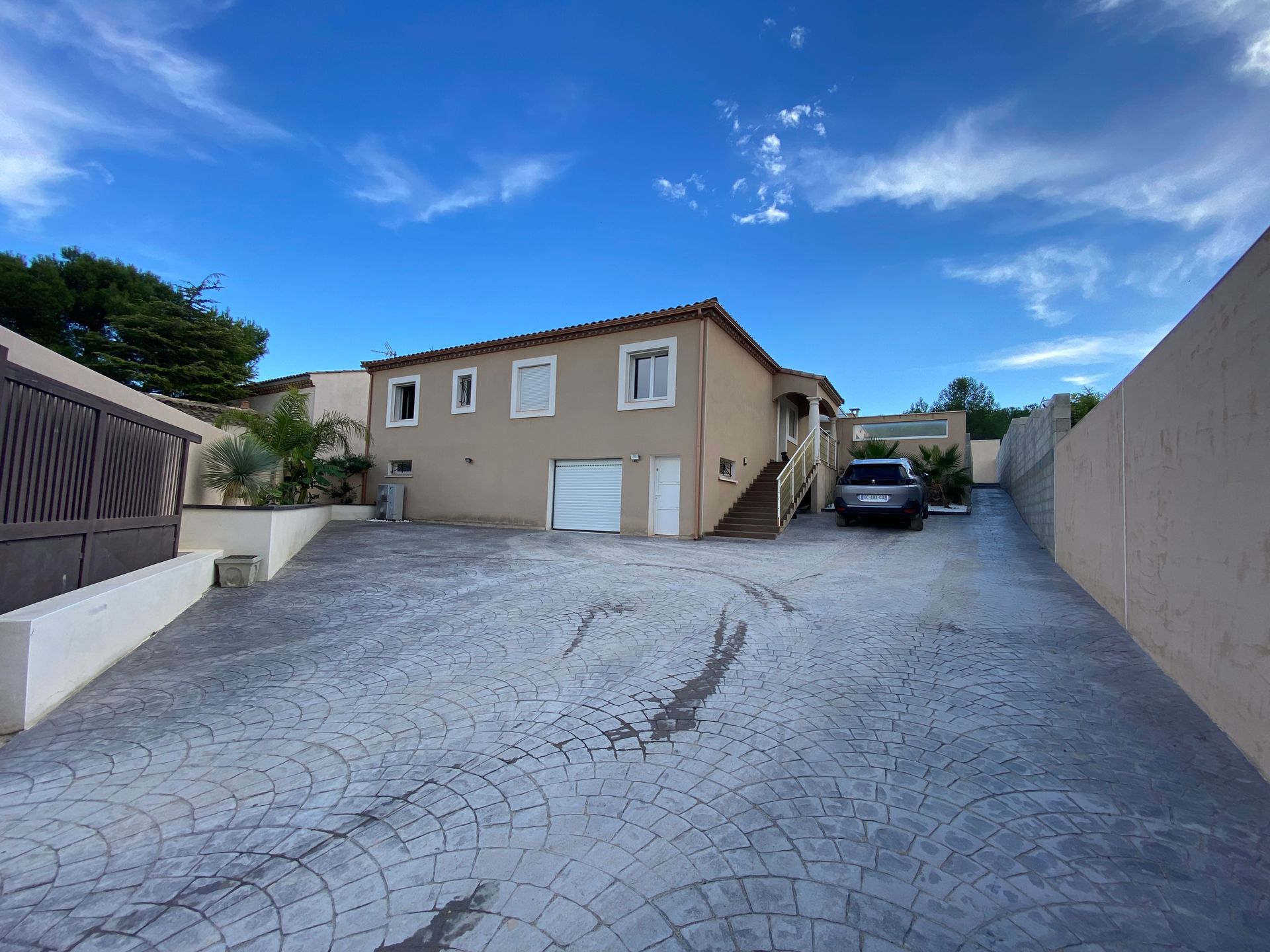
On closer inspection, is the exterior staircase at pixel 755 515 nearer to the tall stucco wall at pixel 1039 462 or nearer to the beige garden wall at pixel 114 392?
the tall stucco wall at pixel 1039 462

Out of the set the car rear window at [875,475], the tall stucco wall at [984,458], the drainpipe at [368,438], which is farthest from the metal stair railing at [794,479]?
the tall stucco wall at [984,458]

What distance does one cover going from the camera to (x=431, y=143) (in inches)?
462

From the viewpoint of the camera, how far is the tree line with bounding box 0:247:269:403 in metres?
22.9

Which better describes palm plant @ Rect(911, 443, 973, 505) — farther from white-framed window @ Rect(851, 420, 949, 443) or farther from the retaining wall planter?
the retaining wall planter

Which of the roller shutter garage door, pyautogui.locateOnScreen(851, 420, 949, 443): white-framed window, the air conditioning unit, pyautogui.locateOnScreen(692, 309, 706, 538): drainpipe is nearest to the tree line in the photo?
the air conditioning unit

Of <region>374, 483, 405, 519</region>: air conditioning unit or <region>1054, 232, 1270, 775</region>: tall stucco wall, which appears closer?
<region>1054, 232, 1270, 775</region>: tall stucco wall

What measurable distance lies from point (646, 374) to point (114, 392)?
32.0ft

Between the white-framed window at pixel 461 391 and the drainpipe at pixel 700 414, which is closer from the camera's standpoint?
the drainpipe at pixel 700 414

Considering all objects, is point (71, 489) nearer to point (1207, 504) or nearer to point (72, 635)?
point (72, 635)

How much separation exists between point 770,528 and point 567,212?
9.20 metres

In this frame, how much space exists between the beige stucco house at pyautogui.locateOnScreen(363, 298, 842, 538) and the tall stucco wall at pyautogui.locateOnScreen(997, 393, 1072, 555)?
16.5ft

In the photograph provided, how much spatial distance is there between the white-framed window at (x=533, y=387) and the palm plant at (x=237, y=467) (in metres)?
6.75

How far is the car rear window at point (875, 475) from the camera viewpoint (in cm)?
1318

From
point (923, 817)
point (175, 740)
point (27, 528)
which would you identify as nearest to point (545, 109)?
point (27, 528)
